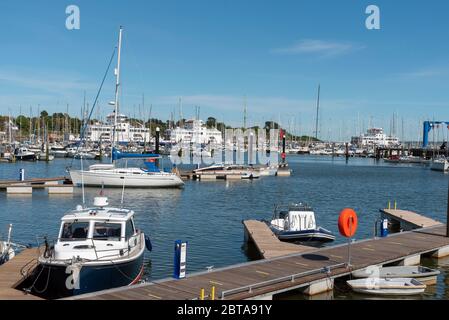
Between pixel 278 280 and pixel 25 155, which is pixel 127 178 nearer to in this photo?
pixel 278 280

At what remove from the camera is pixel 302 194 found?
→ 64062 mm

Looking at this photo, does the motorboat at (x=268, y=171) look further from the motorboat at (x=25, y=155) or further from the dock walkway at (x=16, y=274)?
the dock walkway at (x=16, y=274)

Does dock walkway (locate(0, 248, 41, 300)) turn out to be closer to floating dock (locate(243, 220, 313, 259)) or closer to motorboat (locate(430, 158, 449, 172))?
floating dock (locate(243, 220, 313, 259))

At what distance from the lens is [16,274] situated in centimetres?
1902

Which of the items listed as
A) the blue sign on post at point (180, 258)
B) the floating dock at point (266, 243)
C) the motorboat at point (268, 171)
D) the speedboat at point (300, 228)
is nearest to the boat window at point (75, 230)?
the blue sign on post at point (180, 258)

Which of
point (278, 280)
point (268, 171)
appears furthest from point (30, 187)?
point (268, 171)

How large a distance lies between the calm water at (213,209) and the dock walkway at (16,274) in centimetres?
549

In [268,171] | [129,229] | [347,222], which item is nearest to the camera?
[129,229]

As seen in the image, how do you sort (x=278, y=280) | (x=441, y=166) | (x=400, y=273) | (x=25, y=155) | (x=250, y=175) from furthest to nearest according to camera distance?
1. (x=441, y=166)
2. (x=25, y=155)
3. (x=250, y=175)
4. (x=400, y=273)
5. (x=278, y=280)

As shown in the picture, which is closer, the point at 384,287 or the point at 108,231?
the point at 108,231

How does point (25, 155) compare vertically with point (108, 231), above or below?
above

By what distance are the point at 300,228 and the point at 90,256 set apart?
55.9 feet

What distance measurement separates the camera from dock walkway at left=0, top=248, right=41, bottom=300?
1639 centimetres
